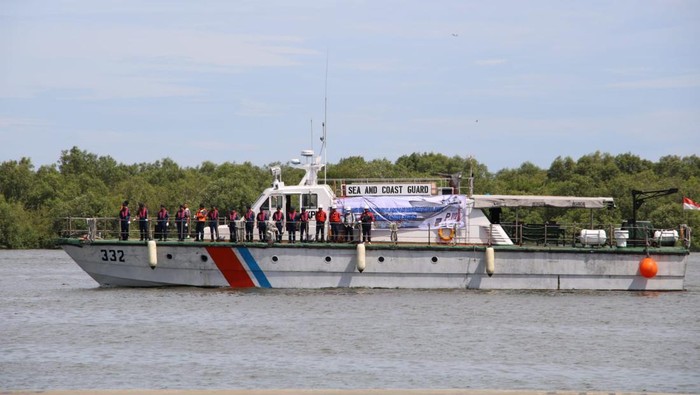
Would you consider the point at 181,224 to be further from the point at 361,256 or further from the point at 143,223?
the point at 361,256

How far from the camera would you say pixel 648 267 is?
34875 millimetres

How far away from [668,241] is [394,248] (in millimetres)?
8535

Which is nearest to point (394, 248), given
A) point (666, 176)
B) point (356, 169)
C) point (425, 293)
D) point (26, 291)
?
point (425, 293)

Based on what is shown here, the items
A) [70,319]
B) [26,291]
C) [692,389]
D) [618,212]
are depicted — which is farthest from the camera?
[618,212]

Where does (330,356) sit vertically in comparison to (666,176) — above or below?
below

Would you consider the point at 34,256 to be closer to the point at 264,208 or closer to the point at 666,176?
the point at 264,208

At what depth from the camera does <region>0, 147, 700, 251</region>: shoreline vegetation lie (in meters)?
79.4

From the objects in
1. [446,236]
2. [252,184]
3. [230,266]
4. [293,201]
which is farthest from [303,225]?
[252,184]

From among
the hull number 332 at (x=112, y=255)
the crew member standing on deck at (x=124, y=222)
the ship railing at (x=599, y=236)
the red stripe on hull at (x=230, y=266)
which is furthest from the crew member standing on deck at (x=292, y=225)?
the ship railing at (x=599, y=236)

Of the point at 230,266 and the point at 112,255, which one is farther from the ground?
the point at 112,255

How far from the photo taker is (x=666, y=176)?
10375 centimetres

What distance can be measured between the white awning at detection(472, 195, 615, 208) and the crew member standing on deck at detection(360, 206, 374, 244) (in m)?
3.25

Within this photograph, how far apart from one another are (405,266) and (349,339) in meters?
7.62

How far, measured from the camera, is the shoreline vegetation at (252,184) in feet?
261
